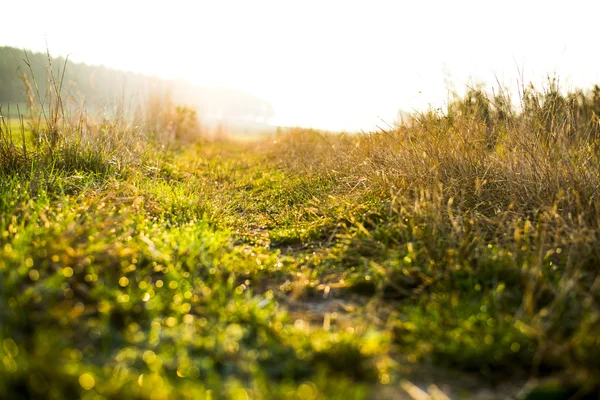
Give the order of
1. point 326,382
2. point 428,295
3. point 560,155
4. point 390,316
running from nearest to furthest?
point 326,382, point 390,316, point 428,295, point 560,155

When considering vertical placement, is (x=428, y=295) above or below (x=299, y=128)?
below

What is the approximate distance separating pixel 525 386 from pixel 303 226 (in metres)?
2.22

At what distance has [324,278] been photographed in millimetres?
2674

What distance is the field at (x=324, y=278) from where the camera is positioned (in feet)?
5.47

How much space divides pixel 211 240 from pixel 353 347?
4.50 feet

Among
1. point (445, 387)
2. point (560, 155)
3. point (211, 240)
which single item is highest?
point (560, 155)

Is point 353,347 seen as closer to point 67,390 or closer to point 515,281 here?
point 67,390

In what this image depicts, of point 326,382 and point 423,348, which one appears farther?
point 423,348

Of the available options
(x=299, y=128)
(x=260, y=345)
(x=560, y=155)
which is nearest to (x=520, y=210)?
(x=560, y=155)

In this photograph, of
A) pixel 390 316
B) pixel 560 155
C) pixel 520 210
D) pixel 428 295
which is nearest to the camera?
pixel 390 316

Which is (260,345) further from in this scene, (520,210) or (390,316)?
(520,210)

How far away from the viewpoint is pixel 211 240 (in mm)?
2869

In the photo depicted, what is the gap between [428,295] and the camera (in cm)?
243

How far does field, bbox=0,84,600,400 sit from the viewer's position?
1.67 metres
